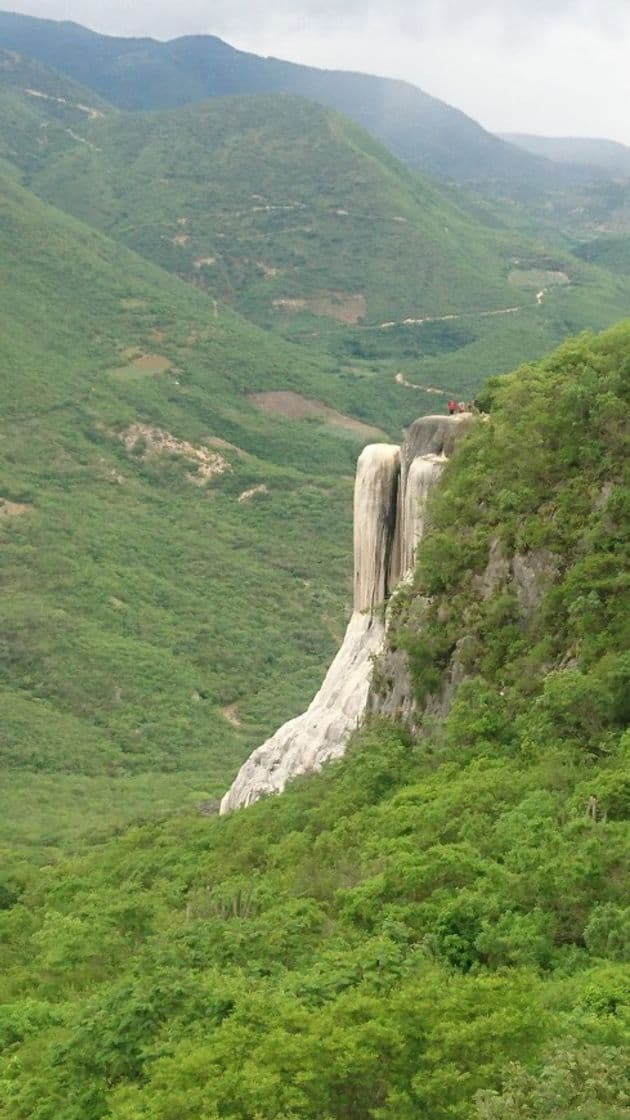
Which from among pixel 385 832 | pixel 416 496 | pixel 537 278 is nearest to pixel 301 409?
pixel 537 278

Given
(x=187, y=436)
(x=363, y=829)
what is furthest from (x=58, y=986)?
(x=187, y=436)

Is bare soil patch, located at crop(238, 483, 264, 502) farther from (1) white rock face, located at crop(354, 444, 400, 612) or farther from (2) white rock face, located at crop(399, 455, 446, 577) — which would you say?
(2) white rock face, located at crop(399, 455, 446, 577)

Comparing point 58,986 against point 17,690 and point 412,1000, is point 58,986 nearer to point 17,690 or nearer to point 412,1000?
point 412,1000

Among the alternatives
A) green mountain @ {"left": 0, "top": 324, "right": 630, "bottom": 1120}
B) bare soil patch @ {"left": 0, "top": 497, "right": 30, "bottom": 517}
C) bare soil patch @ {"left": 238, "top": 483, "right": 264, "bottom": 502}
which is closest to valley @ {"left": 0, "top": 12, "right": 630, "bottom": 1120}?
green mountain @ {"left": 0, "top": 324, "right": 630, "bottom": 1120}

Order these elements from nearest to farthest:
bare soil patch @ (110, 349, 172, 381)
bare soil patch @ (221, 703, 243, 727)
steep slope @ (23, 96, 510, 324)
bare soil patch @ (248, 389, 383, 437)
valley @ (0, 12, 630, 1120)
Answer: valley @ (0, 12, 630, 1120) → bare soil patch @ (221, 703, 243, 727) → bare soil patch @ (110, 349, 172, 381) → bare soil patch @ (248, 389, 383, 437) → steep slope @ (23, 96, 510, 324)

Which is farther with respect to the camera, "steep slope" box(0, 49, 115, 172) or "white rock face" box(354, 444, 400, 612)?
"steep slope" box(0, 49, 115, 172)

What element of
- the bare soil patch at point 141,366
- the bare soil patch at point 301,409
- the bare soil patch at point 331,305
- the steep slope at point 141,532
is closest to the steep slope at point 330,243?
the bare soil patch at point 331,305
